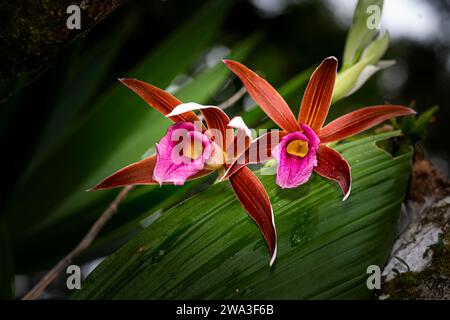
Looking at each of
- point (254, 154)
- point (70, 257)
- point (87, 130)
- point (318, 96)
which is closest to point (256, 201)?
point (254, 154)

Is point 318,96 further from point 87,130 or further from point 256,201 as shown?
point 87,130

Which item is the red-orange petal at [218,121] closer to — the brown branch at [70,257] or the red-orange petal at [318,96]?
the red-orange petal at [318,96]

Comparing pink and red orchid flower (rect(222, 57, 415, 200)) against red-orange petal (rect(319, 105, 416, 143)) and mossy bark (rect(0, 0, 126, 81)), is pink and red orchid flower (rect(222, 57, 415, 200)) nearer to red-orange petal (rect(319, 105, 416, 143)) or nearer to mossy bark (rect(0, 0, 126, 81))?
red-orange petal (rect(319, 105, 416, 143))

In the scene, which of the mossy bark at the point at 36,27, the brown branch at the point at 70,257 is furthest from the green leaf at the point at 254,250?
the mossy bark at the point at 36,27

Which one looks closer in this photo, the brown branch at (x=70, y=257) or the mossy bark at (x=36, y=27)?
the mossy bark at (x=36, y=27)
